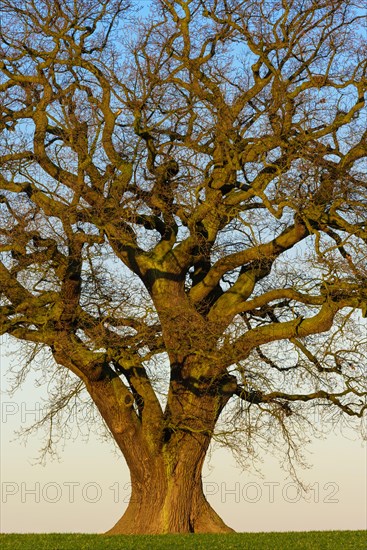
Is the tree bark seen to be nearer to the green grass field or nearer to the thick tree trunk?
the thick tree trunk

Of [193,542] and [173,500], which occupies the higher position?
[173,500]

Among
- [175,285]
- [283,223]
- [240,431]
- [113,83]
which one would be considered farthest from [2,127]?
[240,431]

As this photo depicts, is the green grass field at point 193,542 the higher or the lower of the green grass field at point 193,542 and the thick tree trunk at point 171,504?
the lower

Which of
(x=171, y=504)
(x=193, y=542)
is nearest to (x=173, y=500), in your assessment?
(x=171, y=504)

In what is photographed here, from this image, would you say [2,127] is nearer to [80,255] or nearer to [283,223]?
[80,255]

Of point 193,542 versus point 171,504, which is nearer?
point 193,542

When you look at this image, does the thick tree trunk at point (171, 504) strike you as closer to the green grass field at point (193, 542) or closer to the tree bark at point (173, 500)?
the tree bark at point (173, 500)

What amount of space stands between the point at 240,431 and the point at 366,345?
136 inches

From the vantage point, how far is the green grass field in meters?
17.0

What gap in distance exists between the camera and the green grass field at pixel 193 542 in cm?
1695

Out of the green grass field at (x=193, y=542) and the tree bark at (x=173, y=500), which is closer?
the green grass field at (x=193, y=542)

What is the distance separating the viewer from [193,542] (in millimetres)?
17469

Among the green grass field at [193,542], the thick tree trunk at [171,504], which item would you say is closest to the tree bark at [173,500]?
the thick tree trunk at [171,504]

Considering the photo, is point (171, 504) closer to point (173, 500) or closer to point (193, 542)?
point (173, 500)
